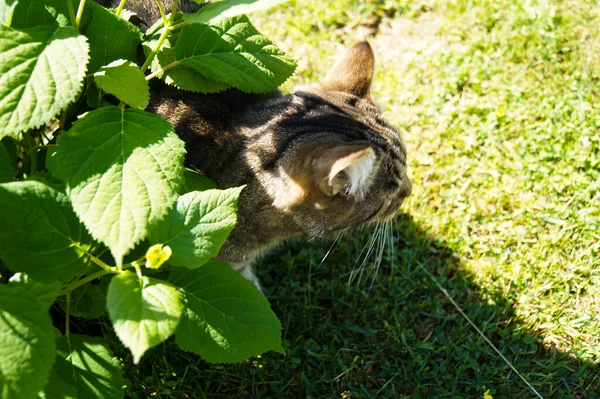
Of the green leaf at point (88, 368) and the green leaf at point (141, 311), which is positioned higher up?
the green leaf at point (141, 311)

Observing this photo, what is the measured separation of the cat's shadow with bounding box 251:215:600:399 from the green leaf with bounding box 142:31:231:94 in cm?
115

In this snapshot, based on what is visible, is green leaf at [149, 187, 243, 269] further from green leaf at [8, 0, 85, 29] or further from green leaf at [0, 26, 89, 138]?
green leaf at [8, 0, 85, 29]

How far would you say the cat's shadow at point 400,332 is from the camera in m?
2.46

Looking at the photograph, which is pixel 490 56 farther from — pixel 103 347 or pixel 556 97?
pixel 103 347

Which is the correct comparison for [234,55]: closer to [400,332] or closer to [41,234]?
[41,234]

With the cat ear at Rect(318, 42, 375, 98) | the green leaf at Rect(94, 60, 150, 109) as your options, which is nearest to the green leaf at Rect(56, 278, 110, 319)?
the green leaf at Rect(94, 60, 150, 109)

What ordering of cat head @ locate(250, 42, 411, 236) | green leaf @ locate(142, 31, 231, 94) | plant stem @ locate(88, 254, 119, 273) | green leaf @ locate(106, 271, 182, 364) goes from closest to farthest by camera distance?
green leaf @ locate(106, 271, 182, 364) < plant stem @ locate(88, 254, 119, 273) < green leaf @ locate(142, 31, 231, 94) < cat head @ locate(250, 42, 411, 236)

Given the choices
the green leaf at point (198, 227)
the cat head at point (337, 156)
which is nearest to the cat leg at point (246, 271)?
the cat head at point (337, 156)

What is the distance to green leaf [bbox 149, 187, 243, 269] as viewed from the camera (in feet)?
5.17

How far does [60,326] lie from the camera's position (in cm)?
241

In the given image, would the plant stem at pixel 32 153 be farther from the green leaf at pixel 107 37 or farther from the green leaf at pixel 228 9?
the green leaf at pixel 228 9

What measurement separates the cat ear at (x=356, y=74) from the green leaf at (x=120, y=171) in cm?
104

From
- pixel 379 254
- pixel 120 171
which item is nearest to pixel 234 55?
pixel 120 171

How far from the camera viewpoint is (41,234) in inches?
59.8
